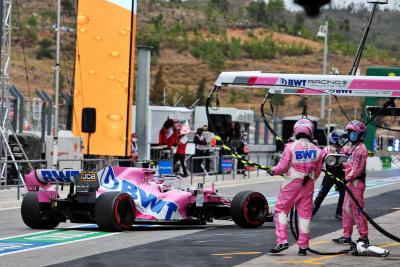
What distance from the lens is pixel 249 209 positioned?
2119 centimetres

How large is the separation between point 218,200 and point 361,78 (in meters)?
4.40

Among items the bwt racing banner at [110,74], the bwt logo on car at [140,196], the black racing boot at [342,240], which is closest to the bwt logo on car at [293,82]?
the black racing boot at [342,240]

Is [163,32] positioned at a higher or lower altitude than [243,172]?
higher

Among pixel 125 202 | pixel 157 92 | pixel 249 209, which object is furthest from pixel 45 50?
pixel 125 202

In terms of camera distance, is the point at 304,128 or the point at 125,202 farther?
the point at 125,202

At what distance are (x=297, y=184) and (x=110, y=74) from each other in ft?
60.7

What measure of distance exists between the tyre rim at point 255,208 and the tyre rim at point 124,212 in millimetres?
2144

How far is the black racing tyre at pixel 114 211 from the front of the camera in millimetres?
19516

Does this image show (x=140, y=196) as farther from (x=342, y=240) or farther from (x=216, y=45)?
(x=216, y=45)

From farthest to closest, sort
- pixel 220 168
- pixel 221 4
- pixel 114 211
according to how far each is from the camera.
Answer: pixel 221 4 → pixel 220 168 → pixel 114 211

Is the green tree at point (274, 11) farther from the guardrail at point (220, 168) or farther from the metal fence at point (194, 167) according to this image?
the guardrail at point (220, 168)

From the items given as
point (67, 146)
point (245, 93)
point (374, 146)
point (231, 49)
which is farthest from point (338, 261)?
point (231, 49)

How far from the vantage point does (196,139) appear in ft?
132

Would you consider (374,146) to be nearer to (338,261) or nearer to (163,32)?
(338,261)
